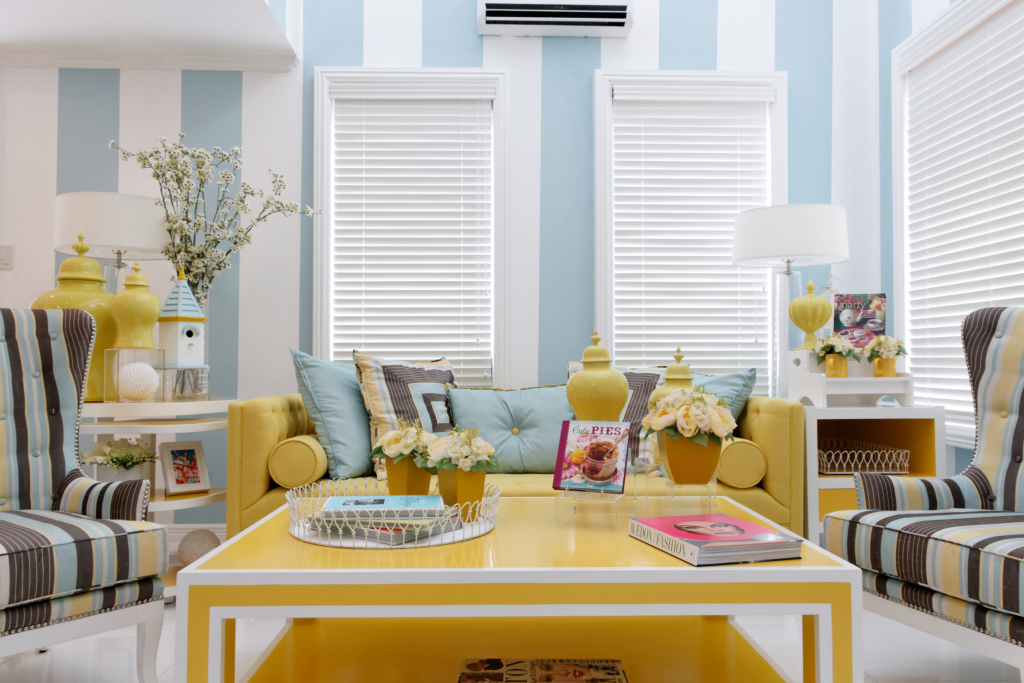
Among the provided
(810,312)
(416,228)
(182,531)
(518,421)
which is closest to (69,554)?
(518,421)

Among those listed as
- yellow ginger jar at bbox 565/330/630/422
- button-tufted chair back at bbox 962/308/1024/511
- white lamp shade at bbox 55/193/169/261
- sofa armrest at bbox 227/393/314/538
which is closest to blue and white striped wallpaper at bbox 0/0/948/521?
white lamp shade at bbox 55/193/169/261

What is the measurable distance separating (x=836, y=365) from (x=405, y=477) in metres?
1.89

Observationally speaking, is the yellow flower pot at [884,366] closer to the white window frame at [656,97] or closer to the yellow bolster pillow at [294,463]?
the white window frame at [656,97]

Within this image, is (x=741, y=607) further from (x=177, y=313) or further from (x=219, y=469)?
(x=219, y=469)

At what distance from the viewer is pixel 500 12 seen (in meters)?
3.19

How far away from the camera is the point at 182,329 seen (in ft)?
8.46

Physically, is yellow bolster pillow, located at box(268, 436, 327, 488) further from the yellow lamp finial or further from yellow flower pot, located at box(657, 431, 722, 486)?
yellow flower pot, located at box(657, 431, 722, 486)

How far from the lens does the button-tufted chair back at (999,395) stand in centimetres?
178

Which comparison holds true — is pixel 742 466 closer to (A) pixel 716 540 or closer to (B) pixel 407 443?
(A) pixel 716 540

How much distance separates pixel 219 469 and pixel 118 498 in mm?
1576

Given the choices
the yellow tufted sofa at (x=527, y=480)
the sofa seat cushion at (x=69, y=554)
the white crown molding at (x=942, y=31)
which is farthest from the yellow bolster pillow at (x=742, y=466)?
the white crown molding at (x=942, y=31)

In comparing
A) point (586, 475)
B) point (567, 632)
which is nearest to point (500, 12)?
point (586, 475)

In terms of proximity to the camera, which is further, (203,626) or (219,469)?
(219,469)

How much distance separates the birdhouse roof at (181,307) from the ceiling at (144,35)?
119 centimetres
